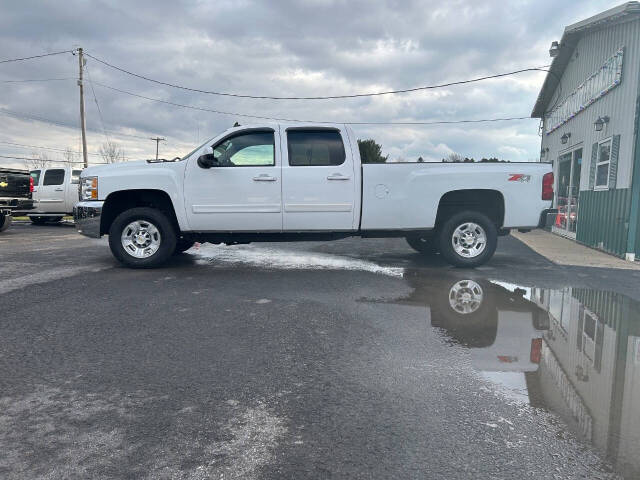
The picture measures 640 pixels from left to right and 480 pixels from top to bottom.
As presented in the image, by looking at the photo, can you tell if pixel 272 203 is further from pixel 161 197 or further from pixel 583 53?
pixel 583 53

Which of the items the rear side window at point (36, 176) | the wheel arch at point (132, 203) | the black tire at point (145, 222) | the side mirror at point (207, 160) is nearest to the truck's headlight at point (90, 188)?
the wheel arch at point (132, 203)

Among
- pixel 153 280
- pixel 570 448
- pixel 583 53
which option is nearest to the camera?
pixel 570 448

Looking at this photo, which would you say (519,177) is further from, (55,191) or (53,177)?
(53,177)

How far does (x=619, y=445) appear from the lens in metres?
2.59

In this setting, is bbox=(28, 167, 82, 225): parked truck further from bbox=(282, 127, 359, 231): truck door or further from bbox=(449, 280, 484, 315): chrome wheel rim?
bbox=(449, 280, 484, 315): chrome wheel rim

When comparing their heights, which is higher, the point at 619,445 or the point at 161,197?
the point at 161,197

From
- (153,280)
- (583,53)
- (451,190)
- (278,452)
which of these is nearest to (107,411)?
(278,452)

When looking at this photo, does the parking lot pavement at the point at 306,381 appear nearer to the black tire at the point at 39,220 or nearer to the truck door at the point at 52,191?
the truck door at the point at 52,191

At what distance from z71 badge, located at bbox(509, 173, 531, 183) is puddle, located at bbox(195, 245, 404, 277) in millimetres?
2331

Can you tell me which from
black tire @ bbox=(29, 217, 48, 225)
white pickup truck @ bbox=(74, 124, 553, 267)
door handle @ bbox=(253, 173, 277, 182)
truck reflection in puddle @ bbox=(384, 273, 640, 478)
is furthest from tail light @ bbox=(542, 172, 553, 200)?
black tire @ bbox=(29, 217, 48, 225)

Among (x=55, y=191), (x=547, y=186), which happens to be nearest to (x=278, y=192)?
(x=547, y=186)

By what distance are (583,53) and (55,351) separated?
17.1 meters

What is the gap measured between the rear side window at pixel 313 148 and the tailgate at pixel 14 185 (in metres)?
10.6

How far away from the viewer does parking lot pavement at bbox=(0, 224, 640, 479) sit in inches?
95.6
